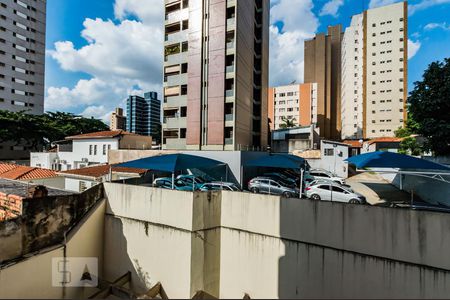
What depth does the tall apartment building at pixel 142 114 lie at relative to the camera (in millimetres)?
122000

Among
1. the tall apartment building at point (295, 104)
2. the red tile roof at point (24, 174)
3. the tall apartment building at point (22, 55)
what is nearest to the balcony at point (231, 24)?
the red tile roof at point (24, 174)

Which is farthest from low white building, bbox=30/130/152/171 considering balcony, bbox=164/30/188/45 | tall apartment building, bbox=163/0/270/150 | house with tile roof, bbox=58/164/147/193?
balcony, bbox=164/30/188/45

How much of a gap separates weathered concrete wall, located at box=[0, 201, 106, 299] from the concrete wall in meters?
0.60

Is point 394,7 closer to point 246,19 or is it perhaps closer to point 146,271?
point 246,19

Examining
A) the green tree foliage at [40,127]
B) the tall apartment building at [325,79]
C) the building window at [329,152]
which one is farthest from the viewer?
the tall apartment building at [325,79]

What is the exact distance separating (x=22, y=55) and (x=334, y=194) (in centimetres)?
6740

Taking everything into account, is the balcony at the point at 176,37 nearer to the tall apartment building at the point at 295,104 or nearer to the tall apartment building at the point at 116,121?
the tall apartment building at the point at 295,104

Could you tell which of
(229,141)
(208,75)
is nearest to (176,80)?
(208,75)

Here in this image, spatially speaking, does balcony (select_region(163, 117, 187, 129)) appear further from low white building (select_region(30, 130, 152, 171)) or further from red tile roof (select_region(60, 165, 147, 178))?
red tile roof (select_region(60, 165, 147, 178))

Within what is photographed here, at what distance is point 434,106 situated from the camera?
1411 centimetres

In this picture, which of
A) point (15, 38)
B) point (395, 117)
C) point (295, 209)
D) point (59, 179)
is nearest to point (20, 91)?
point (15, 38)

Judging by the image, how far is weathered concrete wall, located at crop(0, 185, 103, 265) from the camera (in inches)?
325

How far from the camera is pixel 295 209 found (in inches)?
339

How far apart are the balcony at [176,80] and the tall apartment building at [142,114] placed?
99265 millimetres
